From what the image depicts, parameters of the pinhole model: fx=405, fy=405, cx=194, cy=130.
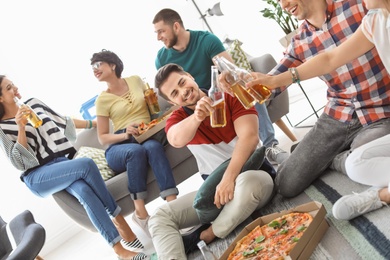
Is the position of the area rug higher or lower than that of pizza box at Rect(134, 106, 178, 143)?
lower

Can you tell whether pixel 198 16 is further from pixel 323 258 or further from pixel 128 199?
pixel 323 258

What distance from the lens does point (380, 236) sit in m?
1.21

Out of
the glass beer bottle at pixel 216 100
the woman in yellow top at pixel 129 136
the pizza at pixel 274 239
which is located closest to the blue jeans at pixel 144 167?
the woman in yellow top at pixel 129 136

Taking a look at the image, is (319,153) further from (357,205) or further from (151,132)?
(151,132)

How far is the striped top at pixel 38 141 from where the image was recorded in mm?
2449

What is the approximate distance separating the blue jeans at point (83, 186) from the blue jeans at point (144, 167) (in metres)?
0.19

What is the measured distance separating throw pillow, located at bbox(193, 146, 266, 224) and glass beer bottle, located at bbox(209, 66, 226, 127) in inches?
10.0

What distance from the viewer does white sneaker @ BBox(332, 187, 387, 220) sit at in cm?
134

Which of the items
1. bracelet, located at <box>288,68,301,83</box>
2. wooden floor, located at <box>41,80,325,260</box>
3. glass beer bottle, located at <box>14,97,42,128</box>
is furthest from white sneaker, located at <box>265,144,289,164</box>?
glass beer bottle, located at <box>14,97,42,128</box>

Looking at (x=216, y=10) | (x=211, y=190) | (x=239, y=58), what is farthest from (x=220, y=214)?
(x=216, y=10)

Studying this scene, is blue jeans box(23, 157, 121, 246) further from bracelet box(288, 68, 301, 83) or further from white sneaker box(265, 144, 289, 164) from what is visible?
bracelet box(288, 68, 301, 83)

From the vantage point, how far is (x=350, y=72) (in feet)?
5.54

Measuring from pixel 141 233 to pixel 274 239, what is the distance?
179cm

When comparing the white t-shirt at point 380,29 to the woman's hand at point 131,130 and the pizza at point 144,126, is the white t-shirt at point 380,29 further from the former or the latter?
the woman's hand at point 131,130
